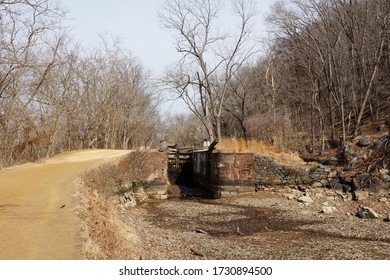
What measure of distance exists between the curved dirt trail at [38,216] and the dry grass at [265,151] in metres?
10.9

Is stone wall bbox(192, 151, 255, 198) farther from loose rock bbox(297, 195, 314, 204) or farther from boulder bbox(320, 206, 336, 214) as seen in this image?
boulder bbox(320, 206, 336, 214)

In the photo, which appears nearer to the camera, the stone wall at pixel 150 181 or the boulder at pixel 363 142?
the stone wall at pixel 150 181

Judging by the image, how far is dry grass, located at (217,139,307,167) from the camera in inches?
869

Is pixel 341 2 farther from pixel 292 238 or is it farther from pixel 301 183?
pixel 292 238

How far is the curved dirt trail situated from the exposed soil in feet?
6.71

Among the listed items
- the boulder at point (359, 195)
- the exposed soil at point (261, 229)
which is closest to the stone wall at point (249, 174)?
the exposed soil at point (261, 229)

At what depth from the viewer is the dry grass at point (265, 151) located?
2206 cm

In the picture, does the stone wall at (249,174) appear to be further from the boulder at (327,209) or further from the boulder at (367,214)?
the boulder at (367,214)

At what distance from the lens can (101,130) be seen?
101 feet

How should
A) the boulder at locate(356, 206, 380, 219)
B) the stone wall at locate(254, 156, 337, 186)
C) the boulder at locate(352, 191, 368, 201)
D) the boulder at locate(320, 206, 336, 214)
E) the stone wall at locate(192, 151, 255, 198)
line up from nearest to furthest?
1. the boulder at locate(356, 206, 380, 219)
2. the boulder at locate(320, 206, 336, 214)
3. the boulder at locate(352, 191, 368, 201)
4. the stone wall at locate(254, 156, 337, 186)
5. the stone wall at locate(192, 151, 255, 198)

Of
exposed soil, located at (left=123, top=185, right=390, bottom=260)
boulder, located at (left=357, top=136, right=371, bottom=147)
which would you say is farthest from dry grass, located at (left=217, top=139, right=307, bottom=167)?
boulder, located at (left=357, top=136, right=371, bottom=147)

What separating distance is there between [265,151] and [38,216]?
53.3ft
